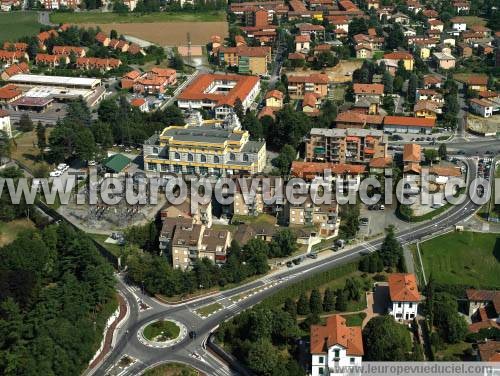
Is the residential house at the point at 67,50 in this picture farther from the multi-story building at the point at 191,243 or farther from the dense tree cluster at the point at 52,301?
the multi-story building at the point at 191,243

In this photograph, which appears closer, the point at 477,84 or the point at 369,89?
the point at 369,89

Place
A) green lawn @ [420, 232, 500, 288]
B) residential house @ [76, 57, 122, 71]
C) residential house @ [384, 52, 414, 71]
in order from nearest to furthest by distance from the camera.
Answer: green lawn @ [420, 232, 500, 288], residential house @ [384, 52, 414, 71], residential house @ [76, 57, 122, 71]

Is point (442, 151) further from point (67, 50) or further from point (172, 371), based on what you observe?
point (67, 50)

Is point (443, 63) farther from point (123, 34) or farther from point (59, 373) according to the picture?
point (59, 373)

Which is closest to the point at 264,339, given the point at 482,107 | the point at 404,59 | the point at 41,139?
the point at 41,139

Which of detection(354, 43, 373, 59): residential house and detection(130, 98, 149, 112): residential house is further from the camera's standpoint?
detection(354, 43, 373, 59): residential house

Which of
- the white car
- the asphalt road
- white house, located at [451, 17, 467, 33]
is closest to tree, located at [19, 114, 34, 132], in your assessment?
the white car

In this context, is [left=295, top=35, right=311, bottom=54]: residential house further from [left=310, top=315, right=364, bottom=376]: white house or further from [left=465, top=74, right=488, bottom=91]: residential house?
→ [left=310, top=315, right=364, bottom=376]: white house
